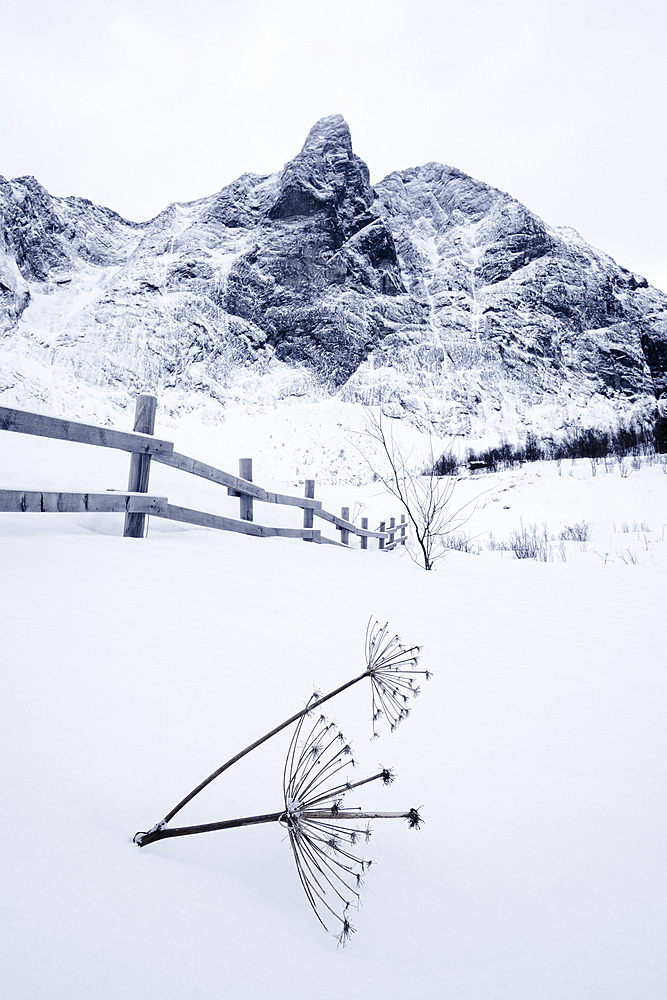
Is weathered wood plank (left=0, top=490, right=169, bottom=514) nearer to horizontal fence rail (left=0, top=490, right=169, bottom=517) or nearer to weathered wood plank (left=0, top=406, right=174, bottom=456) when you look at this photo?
horizontal fence rail (left=0, top=490, right=169, bottom=517)

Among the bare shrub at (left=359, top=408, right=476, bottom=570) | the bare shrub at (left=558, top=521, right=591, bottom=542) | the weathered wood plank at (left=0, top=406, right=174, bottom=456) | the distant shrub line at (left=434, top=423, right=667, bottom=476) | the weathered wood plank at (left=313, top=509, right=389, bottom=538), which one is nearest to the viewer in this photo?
the weathered wood plank at (left=0, top=406, right=174, bottom=456)

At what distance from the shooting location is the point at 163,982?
62 cm

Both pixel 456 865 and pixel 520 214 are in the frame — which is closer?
pixel 456 865

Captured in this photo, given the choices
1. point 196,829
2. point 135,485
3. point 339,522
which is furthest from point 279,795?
point 339,522

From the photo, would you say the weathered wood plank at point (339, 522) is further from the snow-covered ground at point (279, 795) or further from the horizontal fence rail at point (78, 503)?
the snow-covered ground at point (279, 795)

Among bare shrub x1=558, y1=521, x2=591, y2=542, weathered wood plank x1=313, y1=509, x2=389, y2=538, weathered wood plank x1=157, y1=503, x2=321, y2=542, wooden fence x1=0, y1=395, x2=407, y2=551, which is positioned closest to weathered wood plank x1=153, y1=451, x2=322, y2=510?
wooden fence x1=0, y1=395, x2=407, y2=551

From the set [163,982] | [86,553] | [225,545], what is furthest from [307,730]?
[225,545]

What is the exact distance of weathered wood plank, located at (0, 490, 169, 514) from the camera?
9.05ft

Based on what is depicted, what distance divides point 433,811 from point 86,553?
88.5 inches

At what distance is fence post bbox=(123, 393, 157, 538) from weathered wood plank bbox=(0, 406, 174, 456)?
0.34 feet

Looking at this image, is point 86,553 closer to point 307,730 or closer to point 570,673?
point 307,730

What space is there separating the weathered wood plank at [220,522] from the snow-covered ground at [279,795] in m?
1.11

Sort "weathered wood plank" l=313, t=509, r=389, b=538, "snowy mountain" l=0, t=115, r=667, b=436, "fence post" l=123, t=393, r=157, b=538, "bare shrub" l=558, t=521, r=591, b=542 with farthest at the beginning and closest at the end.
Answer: "snowy mountain" l=0, t=115, r=667, b=436 < "bare shrub" l=558, t=521, r=591, b=542 < "weathered wood plank" l=313, t=509, r=389, b=538 < "fence post" l=123, t=393, r=157, b=538

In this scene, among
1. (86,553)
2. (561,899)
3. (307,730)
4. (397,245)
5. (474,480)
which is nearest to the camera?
(561,899)
